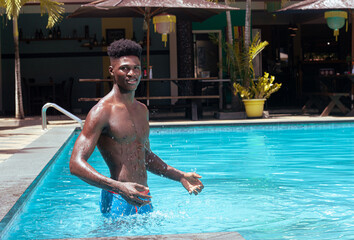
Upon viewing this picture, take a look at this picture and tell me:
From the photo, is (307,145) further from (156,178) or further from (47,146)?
(47,146)

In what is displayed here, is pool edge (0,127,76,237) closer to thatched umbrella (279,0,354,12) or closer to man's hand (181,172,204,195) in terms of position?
man's hand (181,172,204,195)

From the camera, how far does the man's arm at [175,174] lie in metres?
2.98

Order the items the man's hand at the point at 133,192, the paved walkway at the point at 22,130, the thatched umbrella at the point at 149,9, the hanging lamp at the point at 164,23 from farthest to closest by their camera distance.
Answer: the hanging lamp at the point at 164,23 → the thatched umbrella at the point at 149,9 → the paved walkway at the point at 22,130 → the man's hand at the point at 133,192

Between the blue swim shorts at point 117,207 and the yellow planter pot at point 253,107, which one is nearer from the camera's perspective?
the blue swim shorts at point 117,207

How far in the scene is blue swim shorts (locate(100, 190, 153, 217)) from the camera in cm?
290

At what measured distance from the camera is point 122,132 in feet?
9.56

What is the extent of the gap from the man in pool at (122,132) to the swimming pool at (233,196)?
0.16 metres

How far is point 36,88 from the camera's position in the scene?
14828mm

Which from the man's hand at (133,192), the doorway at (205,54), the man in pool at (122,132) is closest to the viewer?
the man's hand at (133,192)

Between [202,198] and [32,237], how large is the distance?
188 centimetres

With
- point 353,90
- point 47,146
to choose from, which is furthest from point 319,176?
point 353,90

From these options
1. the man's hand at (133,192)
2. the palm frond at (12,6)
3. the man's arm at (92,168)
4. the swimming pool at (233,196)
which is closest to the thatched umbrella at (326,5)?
the swimming pool at (233,196)

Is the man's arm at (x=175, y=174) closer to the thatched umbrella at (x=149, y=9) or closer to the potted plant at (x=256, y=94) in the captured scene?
the thatched umbrella at (x=149, y=9)

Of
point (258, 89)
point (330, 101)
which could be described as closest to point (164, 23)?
point (258, 89)
